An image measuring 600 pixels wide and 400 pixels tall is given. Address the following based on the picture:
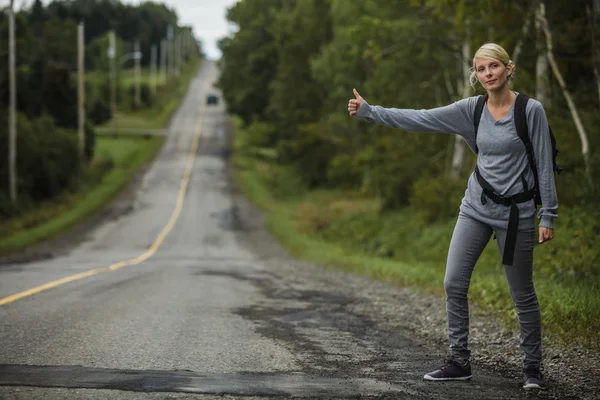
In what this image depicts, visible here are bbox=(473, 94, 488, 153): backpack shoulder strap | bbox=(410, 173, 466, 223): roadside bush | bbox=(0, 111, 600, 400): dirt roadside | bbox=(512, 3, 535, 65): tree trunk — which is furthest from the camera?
bbox=(410, 173, 466, 223): roadside bush

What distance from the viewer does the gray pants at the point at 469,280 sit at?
568cm

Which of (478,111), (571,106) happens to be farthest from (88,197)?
(478,111)

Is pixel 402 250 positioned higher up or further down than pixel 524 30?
further down

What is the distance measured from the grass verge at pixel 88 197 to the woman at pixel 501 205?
67.2ft

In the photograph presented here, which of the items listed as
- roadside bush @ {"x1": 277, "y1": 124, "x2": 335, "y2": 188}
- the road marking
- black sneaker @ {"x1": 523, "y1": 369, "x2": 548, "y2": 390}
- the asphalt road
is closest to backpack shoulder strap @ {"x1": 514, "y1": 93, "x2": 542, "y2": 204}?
black sneaker @ {"x1": 523, "y1": 369, "x2": 548, "y2": 390}

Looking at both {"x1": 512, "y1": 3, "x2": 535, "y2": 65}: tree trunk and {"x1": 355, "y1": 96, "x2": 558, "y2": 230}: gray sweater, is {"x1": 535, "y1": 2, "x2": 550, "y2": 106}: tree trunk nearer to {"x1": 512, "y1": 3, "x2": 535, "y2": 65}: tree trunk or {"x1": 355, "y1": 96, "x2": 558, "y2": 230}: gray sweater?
{"x1": 512, "y1": 3, "x2": 535, "y2": 65}: tree trunk

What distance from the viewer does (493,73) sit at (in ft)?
18.5

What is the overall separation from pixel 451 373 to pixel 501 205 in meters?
1.19

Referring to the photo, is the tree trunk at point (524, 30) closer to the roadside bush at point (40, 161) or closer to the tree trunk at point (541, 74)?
the tree trunk at point (541, 74)

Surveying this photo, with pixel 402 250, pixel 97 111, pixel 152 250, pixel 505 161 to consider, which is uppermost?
pixel 97 111

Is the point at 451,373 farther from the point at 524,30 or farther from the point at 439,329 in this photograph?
the point at 524,30

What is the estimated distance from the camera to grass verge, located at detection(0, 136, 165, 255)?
29516 mm

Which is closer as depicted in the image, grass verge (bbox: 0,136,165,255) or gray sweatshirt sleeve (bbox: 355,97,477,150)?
gray sweatshirt sleeve (bbox: 355,97,477,150)

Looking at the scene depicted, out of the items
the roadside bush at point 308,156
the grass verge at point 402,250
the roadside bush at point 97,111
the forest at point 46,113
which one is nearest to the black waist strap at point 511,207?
the grass verge at point 402,250
